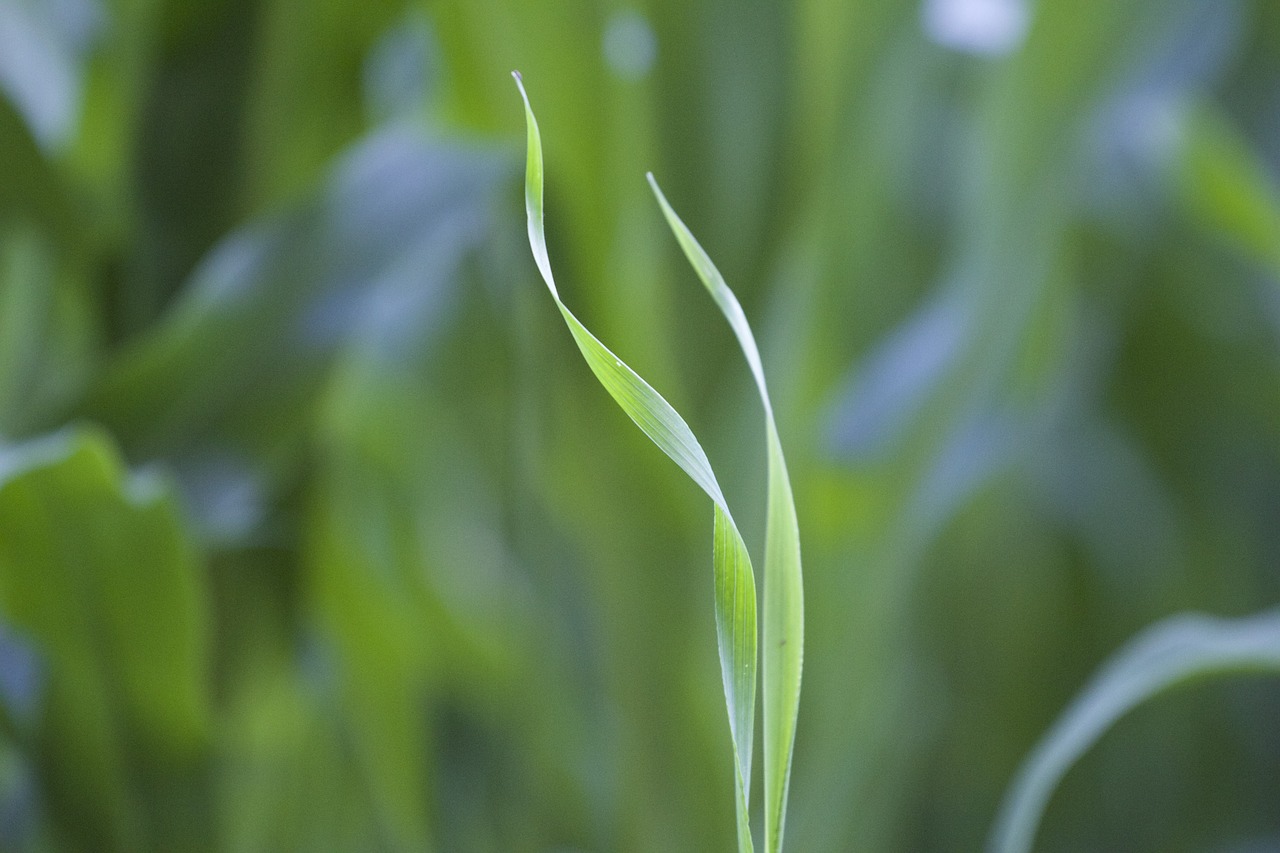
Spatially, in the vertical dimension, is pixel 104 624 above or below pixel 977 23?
below

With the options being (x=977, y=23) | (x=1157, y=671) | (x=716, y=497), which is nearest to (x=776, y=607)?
(x=716, y=497)

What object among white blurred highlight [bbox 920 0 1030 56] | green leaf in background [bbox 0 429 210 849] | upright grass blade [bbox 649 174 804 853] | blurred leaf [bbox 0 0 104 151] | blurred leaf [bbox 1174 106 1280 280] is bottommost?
green leaf in background [bbox 0 429 210 849]

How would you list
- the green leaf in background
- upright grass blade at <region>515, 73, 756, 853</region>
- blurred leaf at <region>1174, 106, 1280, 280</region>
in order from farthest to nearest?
blurred leaf at <region>1174, 106, 1280, 280</region>, the green leaf in background, upright grass blade at <region>515, 73, 756, 853</region>

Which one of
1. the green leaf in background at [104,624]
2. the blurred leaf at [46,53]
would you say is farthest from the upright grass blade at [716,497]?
the blurred leaf at [46,53]

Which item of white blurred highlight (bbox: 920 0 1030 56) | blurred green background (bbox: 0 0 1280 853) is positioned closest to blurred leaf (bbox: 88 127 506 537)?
blurred green background (bbox: 0 0 1280 853)

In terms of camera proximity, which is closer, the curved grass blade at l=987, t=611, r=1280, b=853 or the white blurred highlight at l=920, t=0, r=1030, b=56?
the curved grass blade at l=987, t=611, r=1280, b=853

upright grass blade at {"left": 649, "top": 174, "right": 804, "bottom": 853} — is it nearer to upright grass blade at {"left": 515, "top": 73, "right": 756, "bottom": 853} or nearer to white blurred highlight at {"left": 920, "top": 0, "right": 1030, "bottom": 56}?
upright grass blade at {"left": 515, "top": 73, "right": 756, "bottom": 853}

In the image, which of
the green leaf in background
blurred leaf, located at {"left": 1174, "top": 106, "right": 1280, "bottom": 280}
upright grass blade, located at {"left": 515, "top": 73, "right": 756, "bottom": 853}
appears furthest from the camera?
blurred leaf, located at {"left": 1174, "top": 106, "right": 1280, "bottom": 280}

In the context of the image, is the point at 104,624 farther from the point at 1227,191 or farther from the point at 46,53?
the point at 1227,191
